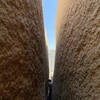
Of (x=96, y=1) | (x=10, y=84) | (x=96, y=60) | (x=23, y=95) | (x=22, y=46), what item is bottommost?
(x=23, y=95)

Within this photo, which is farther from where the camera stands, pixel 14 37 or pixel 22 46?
pixel 22 46

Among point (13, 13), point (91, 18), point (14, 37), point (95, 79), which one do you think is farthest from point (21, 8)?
point (95, 79)

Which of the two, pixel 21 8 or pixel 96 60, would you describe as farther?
pixel 21 8

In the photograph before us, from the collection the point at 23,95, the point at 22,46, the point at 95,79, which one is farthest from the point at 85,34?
the point at 23,95

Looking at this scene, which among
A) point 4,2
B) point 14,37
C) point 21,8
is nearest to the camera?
point 4,2

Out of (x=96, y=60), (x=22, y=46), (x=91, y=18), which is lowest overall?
(x=96, y=60)

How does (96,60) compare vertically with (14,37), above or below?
below

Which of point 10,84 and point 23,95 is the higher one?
point 10,84

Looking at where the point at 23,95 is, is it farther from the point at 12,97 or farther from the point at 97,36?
the point at 97,36

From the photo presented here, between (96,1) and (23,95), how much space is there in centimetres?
119

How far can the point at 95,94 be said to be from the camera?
73 centimetres

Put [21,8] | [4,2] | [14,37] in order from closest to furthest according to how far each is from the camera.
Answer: [4,2] → [14,37] → [21,8]

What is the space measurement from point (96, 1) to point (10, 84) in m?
1.08

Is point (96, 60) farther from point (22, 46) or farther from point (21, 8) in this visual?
point (21, 8)
